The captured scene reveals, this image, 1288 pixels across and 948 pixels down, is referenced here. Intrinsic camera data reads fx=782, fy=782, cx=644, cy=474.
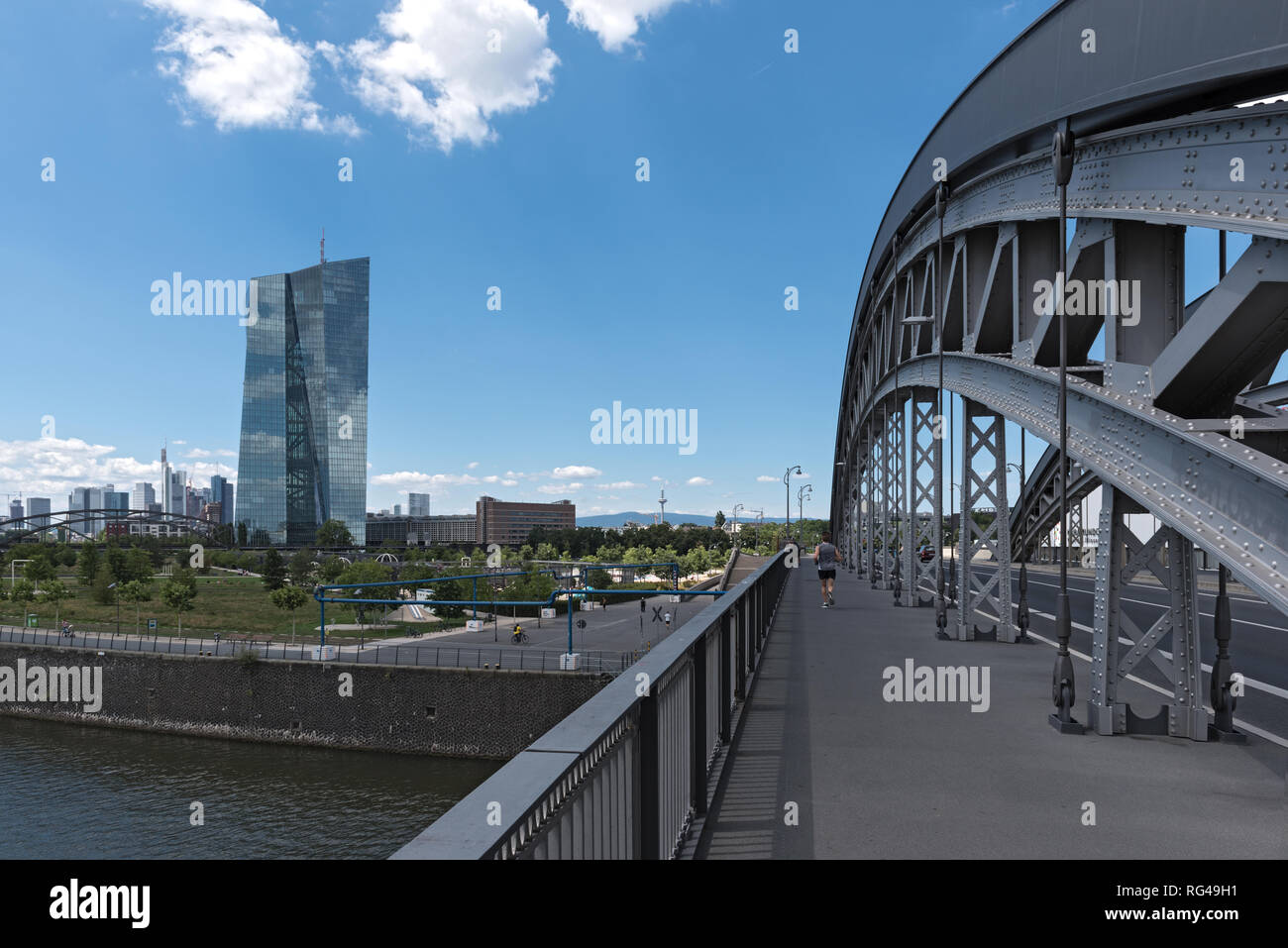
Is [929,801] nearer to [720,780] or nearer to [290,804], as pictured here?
[720,780]

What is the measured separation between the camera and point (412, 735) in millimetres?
42875

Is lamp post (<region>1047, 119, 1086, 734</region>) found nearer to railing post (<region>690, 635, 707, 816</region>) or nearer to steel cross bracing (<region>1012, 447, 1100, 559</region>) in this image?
railing post (<region>690, 635, 707, 816</region>)

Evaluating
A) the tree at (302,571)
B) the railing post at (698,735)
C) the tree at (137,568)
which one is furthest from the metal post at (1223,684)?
the tree at (302,571)

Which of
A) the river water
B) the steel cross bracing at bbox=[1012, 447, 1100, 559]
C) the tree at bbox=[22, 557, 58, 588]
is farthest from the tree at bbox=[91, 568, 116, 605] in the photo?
the steel cross bracing at bbox=[1012, 447, 1100, 559]

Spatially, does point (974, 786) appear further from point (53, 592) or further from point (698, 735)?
point (53, 592)

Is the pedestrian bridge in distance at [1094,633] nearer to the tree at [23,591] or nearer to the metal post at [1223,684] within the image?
the metal post at [1223,684]

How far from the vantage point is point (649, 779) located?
3479 millimetres

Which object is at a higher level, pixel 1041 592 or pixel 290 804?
pixel 1041 592

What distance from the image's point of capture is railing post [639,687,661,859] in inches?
135

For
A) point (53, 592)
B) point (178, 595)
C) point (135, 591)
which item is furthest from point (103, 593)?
point (178, 595)

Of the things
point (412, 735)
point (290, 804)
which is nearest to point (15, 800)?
point (290, 804)

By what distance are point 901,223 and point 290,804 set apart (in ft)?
110

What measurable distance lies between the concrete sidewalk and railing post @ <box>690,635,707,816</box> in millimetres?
172

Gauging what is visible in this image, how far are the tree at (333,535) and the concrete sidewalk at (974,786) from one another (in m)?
180
